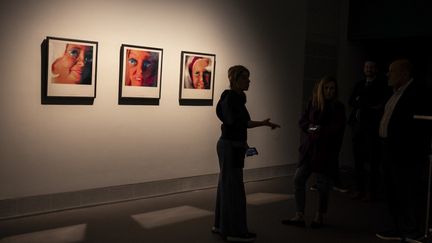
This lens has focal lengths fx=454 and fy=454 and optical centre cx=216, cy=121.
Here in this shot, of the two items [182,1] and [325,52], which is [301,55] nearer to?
[325,52]

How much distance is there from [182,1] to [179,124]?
1.56m

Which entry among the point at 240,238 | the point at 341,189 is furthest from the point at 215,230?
the point at 341,189

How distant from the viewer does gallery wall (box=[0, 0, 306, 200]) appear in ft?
14.9

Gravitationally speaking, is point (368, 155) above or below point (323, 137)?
below

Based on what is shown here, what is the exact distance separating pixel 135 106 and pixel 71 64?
37.0 inches

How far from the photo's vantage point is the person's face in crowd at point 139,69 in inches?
208

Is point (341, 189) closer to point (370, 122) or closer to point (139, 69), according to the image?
point (370, 122)

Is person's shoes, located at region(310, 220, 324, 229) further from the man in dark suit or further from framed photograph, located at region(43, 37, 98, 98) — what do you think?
framed photograph, located at region(43, 37, 98, 98)

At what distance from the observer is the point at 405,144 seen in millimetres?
4219

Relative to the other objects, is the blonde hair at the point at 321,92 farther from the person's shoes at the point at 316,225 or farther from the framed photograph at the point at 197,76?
the framed photograph at the point at 197,76

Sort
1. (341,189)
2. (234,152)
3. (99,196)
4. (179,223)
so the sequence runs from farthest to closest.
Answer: (341,189) → (99,196) → (179,223) → (234,152)

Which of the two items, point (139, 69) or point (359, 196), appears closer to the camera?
point (139, 69)

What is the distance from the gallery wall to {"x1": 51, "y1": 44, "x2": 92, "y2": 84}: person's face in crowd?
15 cm

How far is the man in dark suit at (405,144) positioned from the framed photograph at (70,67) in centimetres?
310
